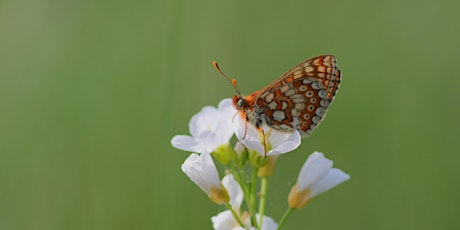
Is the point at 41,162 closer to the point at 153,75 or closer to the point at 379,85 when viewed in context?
the point at 153,75

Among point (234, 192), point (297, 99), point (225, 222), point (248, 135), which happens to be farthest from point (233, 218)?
point (297, 99)

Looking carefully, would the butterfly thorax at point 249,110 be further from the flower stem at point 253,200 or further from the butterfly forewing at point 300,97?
the flower stem at point 253,200

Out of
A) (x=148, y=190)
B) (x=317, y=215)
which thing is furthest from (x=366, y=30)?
(x=148, y=190)

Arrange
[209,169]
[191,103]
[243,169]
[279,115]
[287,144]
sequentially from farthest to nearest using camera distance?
1. [191,103]
2. [279,115]
3. [243,169]
4. [209,169]
5. [287,144]

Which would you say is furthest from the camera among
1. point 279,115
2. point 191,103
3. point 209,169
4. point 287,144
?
point 191,103

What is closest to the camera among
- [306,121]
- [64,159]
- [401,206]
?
[306,121]

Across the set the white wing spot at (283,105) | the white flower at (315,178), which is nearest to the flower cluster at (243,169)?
the white flower at (315,178)

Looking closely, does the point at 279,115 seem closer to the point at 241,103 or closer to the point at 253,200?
the point at 241,103

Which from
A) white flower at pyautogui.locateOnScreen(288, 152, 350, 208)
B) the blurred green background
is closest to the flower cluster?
white flower at pyautogui.locateOnScreen(288, 152, 350, 208)
